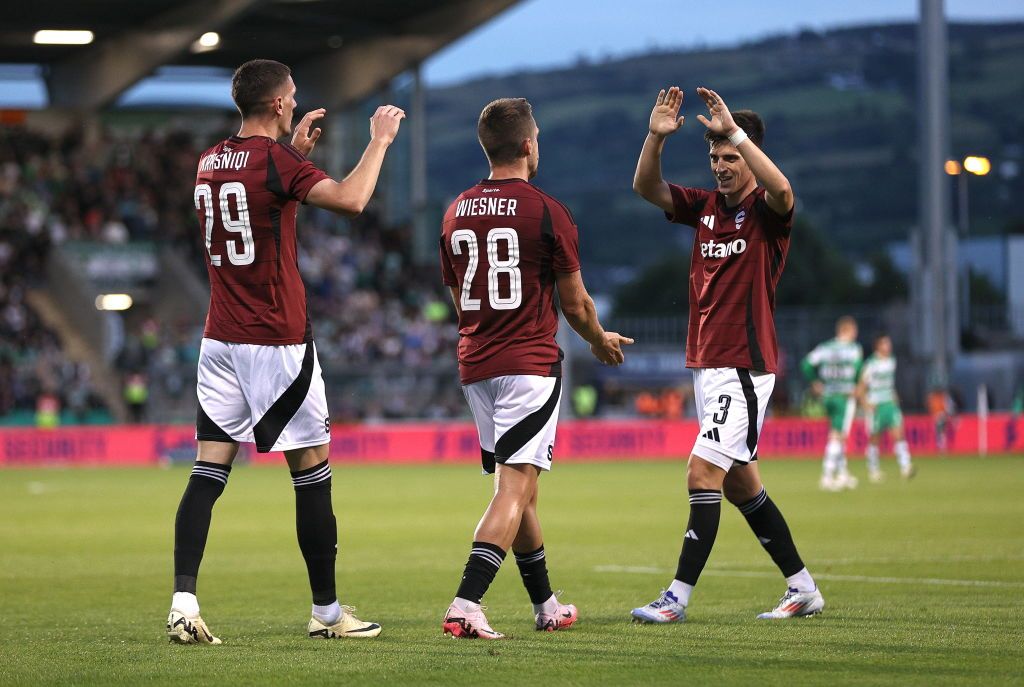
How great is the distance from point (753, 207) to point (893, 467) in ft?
65.4

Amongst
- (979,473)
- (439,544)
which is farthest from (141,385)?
(439,544)

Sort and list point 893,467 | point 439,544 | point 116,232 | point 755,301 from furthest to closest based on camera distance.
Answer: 1. point 116,232
2. point 893,467
3. point 439,544
4. point 755,301

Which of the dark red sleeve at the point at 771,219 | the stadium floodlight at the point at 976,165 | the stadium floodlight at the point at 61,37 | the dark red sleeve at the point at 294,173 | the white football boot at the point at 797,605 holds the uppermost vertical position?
the stadium floodlight at the point at 61,37

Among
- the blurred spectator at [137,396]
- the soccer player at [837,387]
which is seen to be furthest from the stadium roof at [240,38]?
the soccer player at [837,387]

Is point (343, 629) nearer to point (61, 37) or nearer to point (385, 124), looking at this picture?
point (385, 124)

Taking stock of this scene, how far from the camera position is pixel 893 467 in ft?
89.8

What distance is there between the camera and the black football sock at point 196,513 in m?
7.27

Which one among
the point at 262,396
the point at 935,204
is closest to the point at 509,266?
the point at 262,396

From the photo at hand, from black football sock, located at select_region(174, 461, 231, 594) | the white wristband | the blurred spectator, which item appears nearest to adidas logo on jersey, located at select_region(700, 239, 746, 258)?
the white wristband

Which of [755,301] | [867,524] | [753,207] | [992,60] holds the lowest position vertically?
[867,524]

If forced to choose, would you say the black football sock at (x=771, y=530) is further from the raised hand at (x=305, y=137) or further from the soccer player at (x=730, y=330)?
the raised hand at (x=305, y=137)

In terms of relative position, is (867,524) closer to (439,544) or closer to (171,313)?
(439,544)

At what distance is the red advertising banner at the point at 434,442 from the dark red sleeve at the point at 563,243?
25158 millimetres

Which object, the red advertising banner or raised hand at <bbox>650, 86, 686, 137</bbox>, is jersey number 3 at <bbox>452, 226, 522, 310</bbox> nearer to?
raised hand at <bbox>650, 86, 686, 137</bbox>
